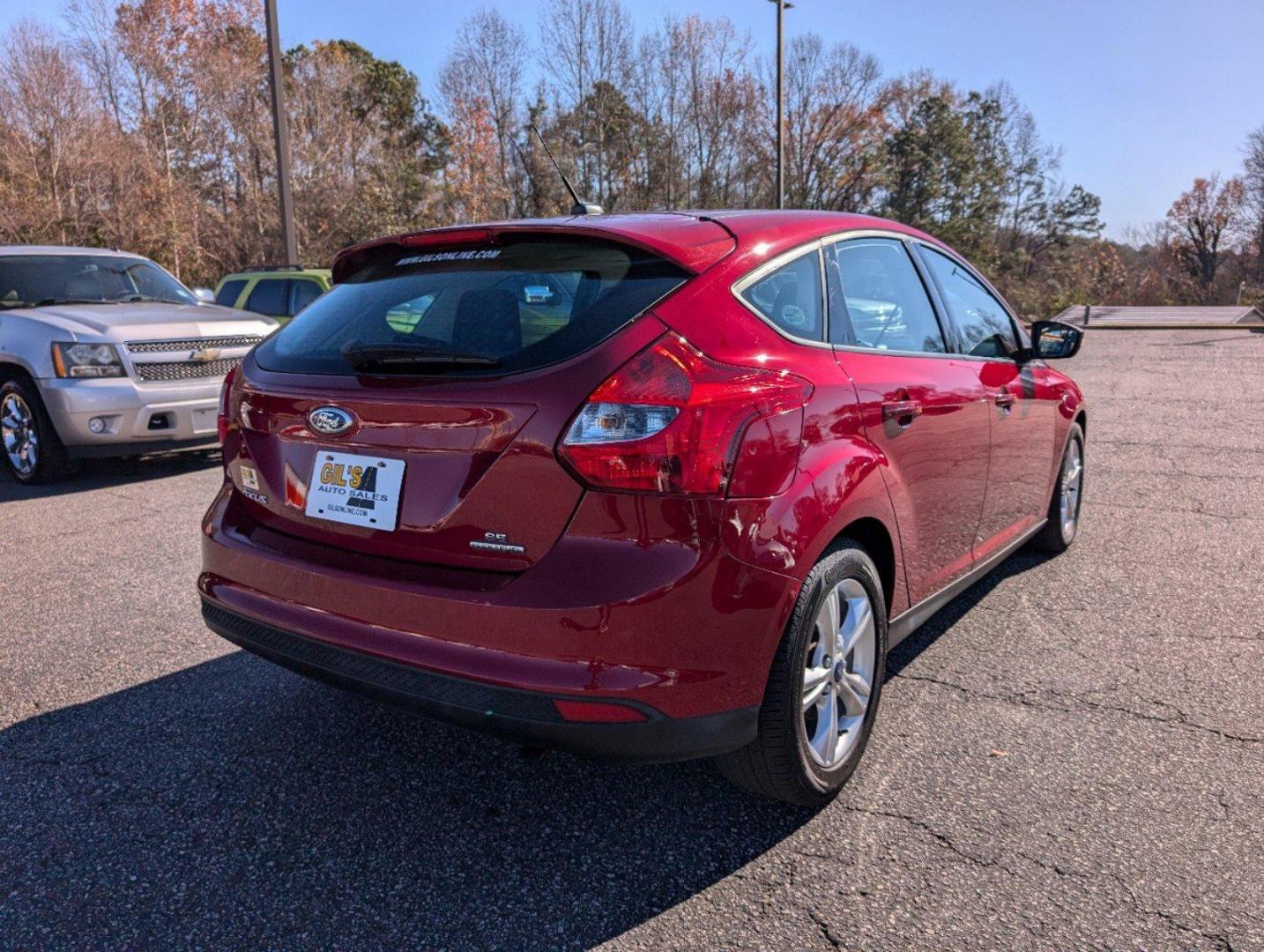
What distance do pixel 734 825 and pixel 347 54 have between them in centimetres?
4943

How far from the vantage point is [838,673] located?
2684 mm

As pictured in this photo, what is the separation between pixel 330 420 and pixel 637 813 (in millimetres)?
1367

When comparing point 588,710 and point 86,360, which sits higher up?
point 86,360

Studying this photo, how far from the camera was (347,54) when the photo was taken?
45219 mm

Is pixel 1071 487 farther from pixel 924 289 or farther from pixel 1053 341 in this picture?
pixel 924 289

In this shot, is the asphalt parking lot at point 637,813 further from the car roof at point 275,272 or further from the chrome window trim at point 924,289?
the car roof at point 275,272

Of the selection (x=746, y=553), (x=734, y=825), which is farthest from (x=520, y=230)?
(x=734, y=825)

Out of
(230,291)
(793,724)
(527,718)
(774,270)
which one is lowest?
(793,724)

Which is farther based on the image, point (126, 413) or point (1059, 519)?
point (126, 413)

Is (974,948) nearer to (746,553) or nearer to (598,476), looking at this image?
(746,553)

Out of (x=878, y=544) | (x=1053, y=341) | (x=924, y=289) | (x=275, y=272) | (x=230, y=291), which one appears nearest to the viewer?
(x=878, y=544)

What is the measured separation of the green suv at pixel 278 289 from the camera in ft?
36.6

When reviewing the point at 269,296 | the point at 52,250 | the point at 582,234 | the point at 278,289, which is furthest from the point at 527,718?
the point at 269,296

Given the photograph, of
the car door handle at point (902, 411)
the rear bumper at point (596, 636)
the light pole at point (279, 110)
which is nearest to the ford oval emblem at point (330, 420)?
the rear bumper at point (596, 636)
